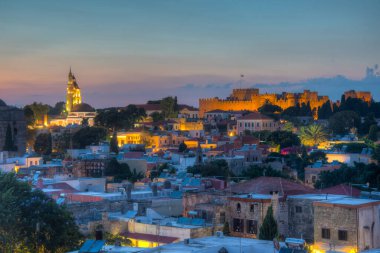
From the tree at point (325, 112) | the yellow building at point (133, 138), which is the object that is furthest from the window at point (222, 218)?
the tree at point (325, 112)

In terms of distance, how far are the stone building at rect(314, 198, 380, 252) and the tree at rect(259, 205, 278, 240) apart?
38.3 inches

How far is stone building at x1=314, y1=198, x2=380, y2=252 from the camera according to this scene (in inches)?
493

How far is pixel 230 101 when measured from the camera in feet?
259

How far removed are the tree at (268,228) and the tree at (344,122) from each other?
43.3 m

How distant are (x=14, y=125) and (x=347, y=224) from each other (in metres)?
41.6

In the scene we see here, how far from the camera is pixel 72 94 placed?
78312 mm

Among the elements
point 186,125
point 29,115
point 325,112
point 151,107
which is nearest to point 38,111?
point 29,115

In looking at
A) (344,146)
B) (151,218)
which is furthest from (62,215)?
(344,146)

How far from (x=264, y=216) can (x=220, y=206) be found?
48.0 inches

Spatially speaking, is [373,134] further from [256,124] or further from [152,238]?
[152,238]

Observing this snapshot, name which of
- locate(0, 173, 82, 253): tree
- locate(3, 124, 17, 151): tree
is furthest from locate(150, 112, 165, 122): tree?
locate(0, 173, 82, 253): tree

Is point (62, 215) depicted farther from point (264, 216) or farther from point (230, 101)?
point (230, 101)

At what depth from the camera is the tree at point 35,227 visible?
548 inches

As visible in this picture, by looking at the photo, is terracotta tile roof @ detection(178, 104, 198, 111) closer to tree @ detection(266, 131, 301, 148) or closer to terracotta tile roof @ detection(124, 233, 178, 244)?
tree @ detection(266, 131, 301, 148)
